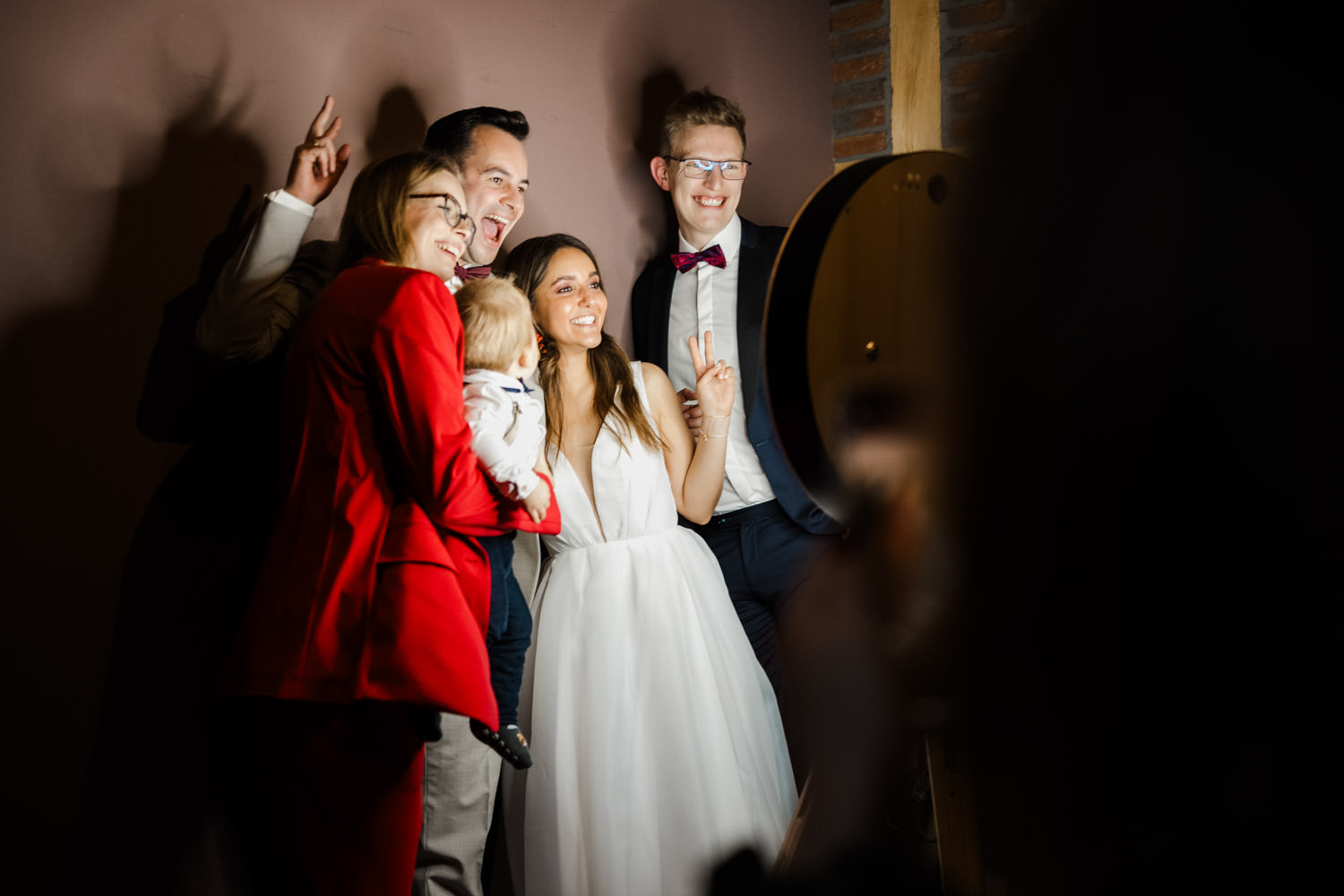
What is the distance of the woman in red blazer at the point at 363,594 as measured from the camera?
3.94ft

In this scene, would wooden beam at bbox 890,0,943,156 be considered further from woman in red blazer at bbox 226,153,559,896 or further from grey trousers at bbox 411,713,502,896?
grey trousers at bbox 411,713,502,896

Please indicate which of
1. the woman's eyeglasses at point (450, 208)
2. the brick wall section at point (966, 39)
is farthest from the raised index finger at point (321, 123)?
the brick wall section at point (966, 39)

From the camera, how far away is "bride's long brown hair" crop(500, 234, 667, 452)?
1954mm

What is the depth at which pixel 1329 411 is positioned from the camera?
0.51 feet

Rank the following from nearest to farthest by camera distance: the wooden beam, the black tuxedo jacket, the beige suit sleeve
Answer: the beige suit sleeve, the black tuxedo jacket, the wooden beam

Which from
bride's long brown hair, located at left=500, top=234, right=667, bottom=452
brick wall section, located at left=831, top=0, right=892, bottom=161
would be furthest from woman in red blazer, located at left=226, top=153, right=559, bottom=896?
brick wall section, located at left=831, top=0, right=892, bottom=161

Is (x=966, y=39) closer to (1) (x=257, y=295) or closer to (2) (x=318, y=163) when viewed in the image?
(2) (x=318, y=163)

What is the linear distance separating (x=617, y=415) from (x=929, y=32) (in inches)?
79.2

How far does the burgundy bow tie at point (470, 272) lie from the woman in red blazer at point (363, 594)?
16.8 inches

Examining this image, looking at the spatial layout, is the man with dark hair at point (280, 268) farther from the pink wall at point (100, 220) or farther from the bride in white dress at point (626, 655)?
the bride in white dress at point (626, 655)

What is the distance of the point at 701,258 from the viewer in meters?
2.32

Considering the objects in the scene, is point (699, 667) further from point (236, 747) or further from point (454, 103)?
point (454, 103)

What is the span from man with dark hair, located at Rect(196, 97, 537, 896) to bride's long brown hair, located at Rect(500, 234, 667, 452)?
0.12 m

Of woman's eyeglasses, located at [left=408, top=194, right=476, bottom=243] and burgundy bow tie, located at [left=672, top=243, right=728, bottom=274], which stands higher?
burgundy bow tie, located at [left=672, top=243, right=728, bottom=274]
